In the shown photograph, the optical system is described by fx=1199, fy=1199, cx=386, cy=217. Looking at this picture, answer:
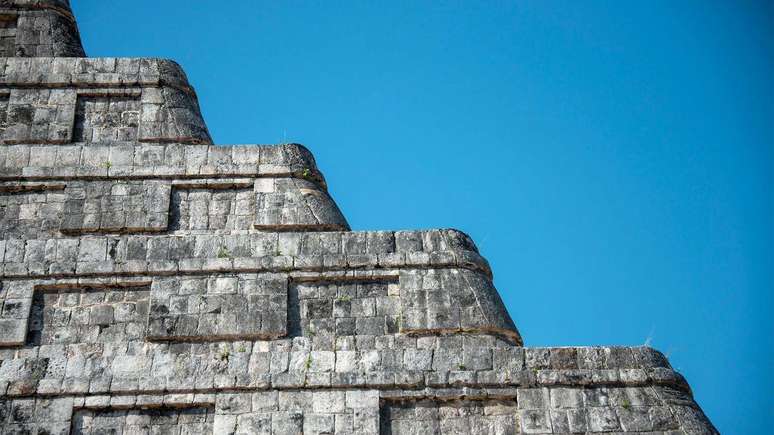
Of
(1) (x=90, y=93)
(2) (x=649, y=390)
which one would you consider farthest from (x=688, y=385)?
(1) (x=90, y=93)

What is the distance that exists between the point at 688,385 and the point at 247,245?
483 cm

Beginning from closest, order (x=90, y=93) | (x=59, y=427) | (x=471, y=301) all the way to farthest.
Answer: (x=59, y=427) → (x=471, y=301) → (x=90, y=93)

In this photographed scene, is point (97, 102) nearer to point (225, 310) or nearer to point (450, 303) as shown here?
point (225, 310)

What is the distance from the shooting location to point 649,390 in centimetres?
1206

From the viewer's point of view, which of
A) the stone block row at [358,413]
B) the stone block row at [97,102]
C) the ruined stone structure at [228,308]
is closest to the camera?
the stone block row at [358,413]

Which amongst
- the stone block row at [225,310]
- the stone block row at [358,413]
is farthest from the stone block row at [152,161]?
the stone block row at [358,413]

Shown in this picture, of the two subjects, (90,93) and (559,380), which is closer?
(559,380)

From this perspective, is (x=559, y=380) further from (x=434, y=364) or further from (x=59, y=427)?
(x=59, y=427)

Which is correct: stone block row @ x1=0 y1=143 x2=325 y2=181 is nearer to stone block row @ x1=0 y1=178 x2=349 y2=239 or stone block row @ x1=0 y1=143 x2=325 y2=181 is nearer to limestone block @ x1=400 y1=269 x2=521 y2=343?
stone block row @ x1=0 y1=178 x2=349 y2=239

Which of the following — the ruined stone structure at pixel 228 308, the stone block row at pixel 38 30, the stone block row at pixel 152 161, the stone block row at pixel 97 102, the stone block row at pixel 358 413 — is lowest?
the stone block row at pixel 358 413

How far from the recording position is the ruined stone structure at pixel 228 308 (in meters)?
11.8

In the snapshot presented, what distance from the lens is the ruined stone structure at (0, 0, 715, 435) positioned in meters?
11.8

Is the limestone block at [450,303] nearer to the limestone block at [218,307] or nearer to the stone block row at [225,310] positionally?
the stone block row at [225,310]

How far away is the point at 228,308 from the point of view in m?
12.4
